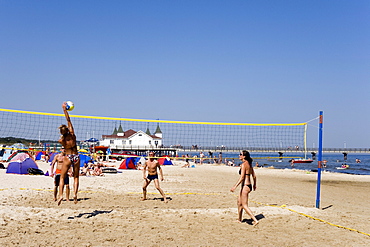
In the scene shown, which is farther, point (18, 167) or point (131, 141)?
point (131, 141)

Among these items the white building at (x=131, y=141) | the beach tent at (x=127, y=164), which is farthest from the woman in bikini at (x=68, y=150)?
the white building at (x=131, y=141)

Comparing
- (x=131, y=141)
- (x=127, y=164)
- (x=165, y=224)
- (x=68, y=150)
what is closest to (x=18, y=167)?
(x=127, y=164)

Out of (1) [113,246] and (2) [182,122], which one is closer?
(1) [113,246]

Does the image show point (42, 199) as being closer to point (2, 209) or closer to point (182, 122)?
point (2, 209)

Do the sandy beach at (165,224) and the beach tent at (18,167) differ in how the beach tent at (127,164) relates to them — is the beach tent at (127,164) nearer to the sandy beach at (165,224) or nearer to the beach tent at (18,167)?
the beach tent at (18,167)

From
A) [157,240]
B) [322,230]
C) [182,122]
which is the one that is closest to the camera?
[157,240]

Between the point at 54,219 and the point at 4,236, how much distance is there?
→ 1.32 meters

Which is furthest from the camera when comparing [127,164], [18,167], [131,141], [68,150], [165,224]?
[131,141]

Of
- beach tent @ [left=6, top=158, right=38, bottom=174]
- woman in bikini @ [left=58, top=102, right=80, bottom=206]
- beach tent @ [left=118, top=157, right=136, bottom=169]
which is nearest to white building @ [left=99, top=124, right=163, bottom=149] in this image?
beach tent @ [left=118, top=157, right=136, bottom=169]

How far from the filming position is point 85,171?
54.3 feet

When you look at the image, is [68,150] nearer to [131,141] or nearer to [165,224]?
[165,224]

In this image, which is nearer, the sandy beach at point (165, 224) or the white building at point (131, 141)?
the sandy beach at point (165, 224)

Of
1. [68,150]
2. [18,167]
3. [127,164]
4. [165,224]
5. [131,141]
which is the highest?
[68,150]

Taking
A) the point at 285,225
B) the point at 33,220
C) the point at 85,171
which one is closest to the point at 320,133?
the point at 285,225
